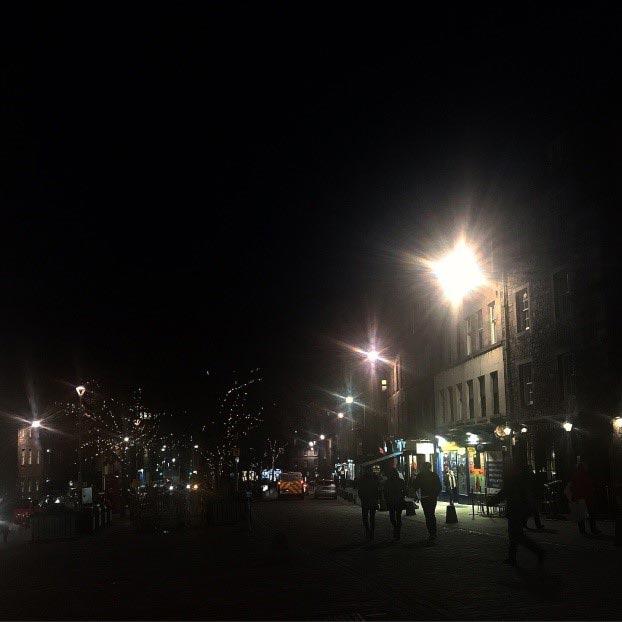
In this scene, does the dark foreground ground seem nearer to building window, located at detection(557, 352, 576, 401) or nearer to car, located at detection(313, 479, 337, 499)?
building window, located at detection(557, 352, 576, 401)

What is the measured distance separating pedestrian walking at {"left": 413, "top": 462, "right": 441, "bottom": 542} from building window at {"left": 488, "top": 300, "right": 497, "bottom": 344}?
19.6 m

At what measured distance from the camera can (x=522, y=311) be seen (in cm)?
3784

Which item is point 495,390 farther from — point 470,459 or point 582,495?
point 582,495

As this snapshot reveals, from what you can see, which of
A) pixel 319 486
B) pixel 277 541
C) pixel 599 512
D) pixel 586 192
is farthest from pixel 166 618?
pixel 319 486

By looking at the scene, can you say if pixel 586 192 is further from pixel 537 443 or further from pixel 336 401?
pixel 336 401

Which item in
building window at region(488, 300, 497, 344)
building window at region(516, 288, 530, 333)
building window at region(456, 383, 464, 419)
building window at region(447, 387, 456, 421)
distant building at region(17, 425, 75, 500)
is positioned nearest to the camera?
building window at region(516, 288, 530, 333)

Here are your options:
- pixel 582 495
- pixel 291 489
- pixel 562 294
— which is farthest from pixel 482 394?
pixel 291 489

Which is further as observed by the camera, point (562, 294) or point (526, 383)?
point (526, 383)

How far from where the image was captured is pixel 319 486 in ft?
210

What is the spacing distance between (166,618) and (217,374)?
3320 cm

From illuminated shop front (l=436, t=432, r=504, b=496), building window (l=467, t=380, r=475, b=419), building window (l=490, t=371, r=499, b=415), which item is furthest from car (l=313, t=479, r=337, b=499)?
building window (l=490, t=371, r=499, b=415)

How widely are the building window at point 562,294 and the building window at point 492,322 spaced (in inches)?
286

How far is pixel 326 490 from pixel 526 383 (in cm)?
2808

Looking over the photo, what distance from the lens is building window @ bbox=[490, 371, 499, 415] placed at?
137ft
